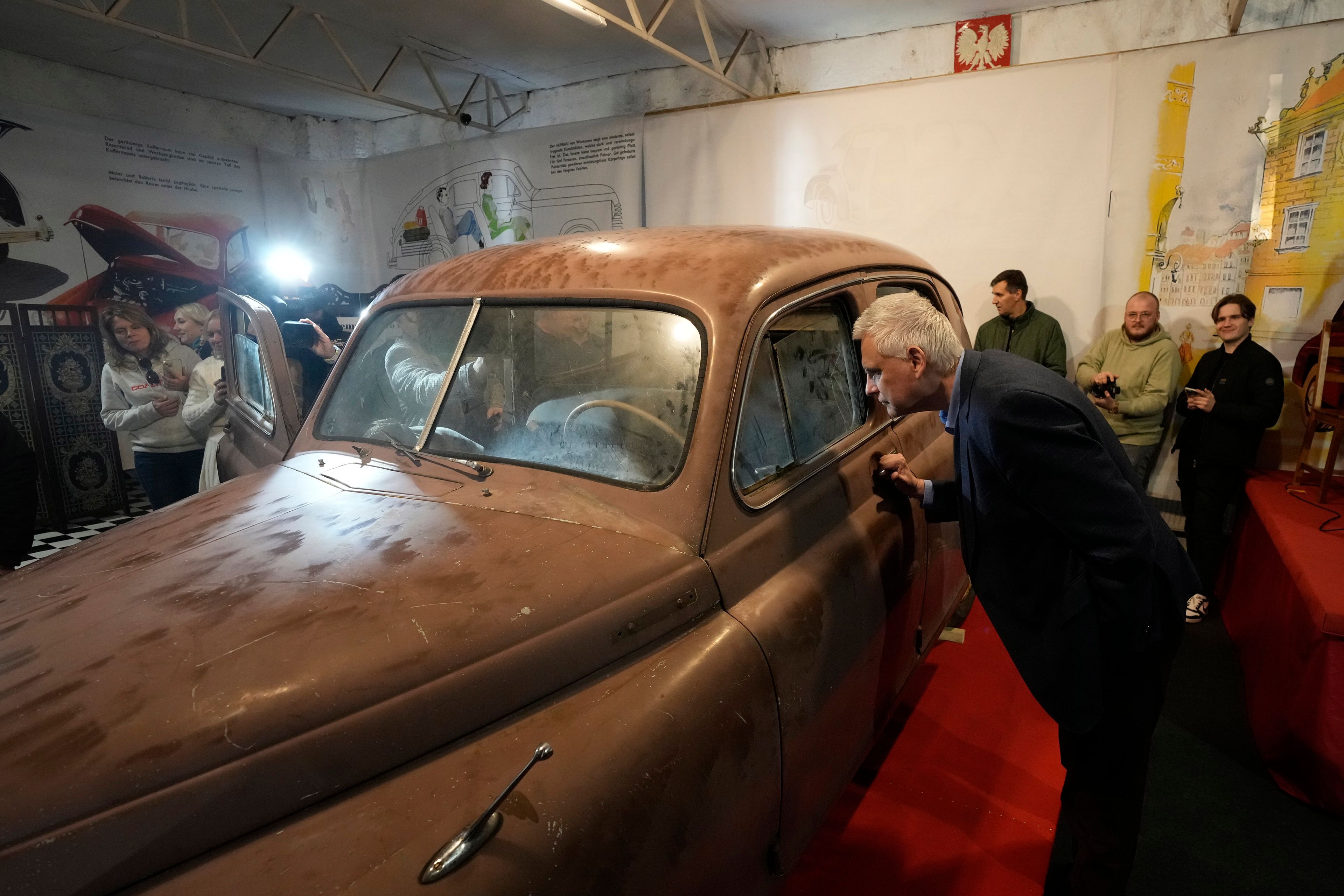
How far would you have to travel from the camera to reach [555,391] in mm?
2012

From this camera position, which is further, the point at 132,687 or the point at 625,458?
the point at 625,458

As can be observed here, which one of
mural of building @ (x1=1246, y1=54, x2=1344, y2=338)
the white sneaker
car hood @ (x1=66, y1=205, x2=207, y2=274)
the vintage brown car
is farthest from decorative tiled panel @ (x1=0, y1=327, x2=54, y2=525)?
mural of building @ (x1=1246, y1=54, x2=1344, y2=338)

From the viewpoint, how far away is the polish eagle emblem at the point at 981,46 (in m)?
5.57

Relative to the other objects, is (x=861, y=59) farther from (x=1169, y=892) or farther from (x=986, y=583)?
(x=1169, y=892)

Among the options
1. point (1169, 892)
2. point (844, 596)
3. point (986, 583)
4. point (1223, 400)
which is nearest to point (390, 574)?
point (844, 596)

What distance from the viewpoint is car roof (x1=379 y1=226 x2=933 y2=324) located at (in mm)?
1951

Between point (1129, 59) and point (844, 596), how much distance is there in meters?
4.86

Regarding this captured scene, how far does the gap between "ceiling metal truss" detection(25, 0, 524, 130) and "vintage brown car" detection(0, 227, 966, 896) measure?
3854 millimetres

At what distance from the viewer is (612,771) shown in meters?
1.27

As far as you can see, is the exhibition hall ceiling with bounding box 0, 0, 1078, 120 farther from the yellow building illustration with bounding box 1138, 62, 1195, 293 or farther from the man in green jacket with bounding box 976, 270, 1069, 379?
the man in green jacket with bounding box 976, 270, 1069, 379

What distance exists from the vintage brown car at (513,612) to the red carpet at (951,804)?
44 centimetres

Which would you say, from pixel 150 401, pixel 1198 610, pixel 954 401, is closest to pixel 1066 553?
pixel 954 401

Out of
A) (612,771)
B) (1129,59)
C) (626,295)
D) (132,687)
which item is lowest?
(612,771)

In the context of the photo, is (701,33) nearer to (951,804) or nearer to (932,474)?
(932,474)
